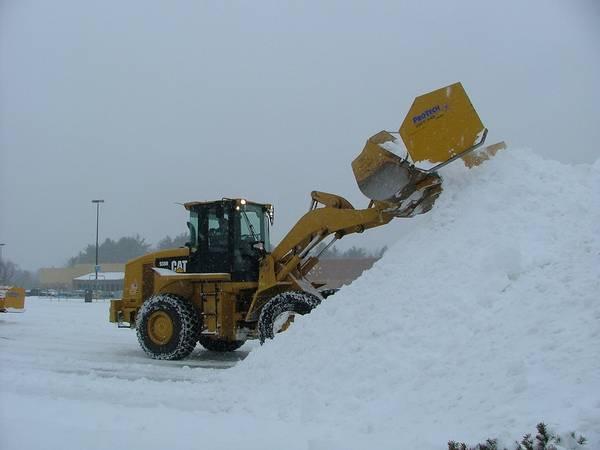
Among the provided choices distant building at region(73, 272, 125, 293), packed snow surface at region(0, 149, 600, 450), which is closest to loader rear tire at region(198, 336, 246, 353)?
packed snow surface at region(0, 149, 600, 450)

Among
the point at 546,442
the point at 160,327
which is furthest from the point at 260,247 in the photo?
the point at 546,442

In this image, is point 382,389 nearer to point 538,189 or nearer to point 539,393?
point 539,393

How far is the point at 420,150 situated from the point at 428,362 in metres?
3.46

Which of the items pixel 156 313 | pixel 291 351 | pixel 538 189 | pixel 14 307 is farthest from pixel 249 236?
pixel 14 307

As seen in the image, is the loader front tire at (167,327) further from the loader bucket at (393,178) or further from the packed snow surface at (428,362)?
the loader bucket at (393,178)

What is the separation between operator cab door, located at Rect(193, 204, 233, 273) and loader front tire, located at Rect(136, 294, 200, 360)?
802 millimetres

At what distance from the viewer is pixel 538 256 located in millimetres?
6051

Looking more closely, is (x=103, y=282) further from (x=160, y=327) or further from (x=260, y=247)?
(x=260, y=247)

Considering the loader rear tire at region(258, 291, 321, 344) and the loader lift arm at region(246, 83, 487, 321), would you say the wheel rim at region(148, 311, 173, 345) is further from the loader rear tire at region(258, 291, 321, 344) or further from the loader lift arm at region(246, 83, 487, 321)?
the loader lift arm at region(246, 83, 487, 321)

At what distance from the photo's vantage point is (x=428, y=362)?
533cm

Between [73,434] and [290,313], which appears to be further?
[290,313]

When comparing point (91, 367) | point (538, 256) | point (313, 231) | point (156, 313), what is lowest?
point (91, 367)

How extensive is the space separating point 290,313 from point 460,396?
15.4ft

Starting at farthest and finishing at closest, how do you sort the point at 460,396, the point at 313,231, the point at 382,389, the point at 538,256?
the point at 313,231 < the point at 538,256 < the point at 382,389 < the point at 460,396
